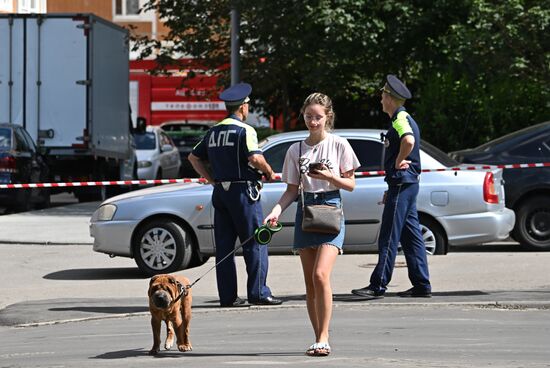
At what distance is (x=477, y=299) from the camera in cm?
1194

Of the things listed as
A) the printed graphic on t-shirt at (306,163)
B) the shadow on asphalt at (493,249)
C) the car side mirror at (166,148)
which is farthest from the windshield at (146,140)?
the printed graphic on t-shirt at (306,163)

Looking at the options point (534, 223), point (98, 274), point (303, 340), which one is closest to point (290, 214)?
point (98, 274)

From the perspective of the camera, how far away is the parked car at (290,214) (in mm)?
14555

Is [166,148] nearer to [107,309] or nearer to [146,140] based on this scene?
[146,140]

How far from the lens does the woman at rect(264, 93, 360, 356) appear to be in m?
8.95

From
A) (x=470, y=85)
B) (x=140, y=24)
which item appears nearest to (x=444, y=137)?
(x=470, y=85)

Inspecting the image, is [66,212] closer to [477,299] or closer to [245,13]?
[245,13]

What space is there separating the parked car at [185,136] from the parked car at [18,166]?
12.6 meters

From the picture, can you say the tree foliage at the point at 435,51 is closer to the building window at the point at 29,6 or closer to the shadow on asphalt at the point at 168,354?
the shadow on asphalt at the point at 168,354

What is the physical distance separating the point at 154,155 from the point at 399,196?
22211 mm

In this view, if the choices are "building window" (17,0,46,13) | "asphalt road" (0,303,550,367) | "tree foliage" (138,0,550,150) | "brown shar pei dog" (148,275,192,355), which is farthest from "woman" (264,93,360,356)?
"building window" (17,0,46,13)

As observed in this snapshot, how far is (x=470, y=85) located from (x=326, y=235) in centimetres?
1590

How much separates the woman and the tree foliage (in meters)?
14.6

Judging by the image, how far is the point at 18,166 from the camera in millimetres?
24172
